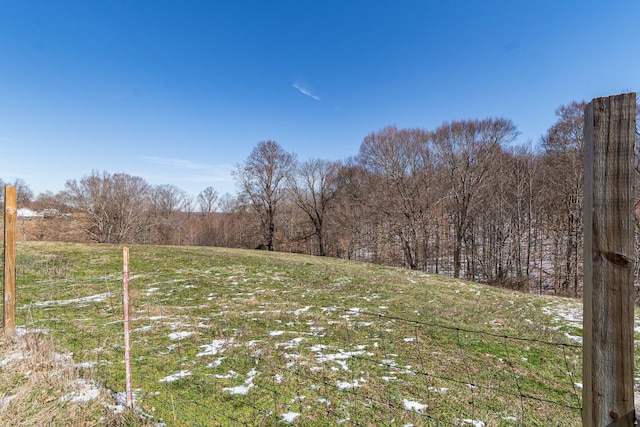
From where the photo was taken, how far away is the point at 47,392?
8.73 feet

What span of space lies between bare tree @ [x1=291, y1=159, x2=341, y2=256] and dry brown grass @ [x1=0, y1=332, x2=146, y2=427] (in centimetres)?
2246

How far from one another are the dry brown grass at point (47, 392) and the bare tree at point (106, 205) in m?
26.2

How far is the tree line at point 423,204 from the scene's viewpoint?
16.3 metres

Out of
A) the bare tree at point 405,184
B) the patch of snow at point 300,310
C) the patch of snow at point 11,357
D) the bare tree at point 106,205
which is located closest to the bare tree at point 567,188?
the bare tree at point 405,184

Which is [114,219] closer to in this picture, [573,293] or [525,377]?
[525,377]

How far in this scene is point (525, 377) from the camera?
3865mm

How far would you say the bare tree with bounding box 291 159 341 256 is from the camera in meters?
25.6

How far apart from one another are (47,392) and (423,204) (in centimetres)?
1944

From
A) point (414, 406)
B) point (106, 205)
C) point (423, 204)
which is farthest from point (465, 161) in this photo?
point (106, 205)

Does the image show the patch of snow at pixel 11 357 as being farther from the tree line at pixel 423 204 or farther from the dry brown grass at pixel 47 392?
the tree line at pixel 423 204

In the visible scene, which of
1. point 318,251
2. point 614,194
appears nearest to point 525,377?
point 614,194

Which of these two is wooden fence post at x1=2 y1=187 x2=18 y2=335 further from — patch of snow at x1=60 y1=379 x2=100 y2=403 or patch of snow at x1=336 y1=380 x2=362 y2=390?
patch of snow at x1=336 y1=380 x2=362 y2=390

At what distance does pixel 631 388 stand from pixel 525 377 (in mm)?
3708

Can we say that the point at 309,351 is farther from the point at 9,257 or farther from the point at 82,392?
the point at 9,257
